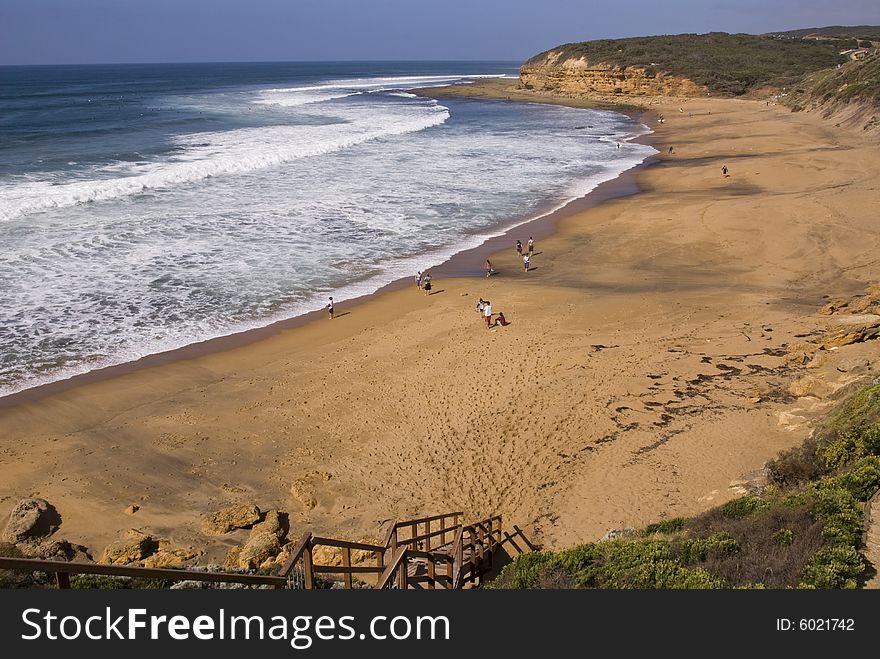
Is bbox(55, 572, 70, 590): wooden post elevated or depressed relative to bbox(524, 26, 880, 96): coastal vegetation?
A: depressed

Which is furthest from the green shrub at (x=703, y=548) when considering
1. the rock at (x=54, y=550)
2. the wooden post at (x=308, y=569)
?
the rock at (x=54, y=550)

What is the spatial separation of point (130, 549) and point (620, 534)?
280 inches

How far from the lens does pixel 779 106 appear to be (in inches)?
2569

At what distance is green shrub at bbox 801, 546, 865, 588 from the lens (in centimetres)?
593

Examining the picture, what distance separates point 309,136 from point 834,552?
52.9 m

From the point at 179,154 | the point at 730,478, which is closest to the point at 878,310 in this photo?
the point at 730,478

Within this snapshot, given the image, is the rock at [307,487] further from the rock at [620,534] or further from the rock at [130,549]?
the rock at [620,534]

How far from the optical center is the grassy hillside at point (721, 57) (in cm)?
8262

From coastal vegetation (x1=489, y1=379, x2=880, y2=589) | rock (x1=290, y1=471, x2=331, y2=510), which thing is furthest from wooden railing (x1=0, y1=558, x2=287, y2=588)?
rock (x1=290, y1=471, x2=331, y2=510)

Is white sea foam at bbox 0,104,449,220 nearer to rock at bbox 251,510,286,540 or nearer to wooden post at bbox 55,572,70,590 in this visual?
rock at bbox 251,510,286,540

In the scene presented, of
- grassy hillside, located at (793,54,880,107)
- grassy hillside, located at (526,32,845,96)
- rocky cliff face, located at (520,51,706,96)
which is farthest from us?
rocky cliff face, located at (520,51,706,96)

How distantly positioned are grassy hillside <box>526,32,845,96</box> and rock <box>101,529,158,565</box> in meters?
86.9

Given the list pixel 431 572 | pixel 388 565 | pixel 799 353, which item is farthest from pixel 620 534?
pixel 799 353

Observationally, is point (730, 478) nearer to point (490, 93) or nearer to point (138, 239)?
point (138, 239)
